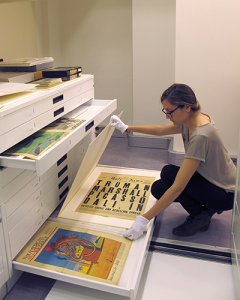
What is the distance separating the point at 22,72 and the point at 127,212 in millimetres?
889

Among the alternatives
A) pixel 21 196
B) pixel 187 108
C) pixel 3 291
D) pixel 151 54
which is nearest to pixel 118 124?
pixel 187 108

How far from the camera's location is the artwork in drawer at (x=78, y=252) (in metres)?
1.42

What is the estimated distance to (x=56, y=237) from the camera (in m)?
1.63

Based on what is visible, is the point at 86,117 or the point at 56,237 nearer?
the point at 56,237

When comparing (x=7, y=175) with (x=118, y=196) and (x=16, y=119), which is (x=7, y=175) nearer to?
(x=16, y=119)

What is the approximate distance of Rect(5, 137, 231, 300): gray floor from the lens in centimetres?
152

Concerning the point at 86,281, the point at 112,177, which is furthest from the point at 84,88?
the point at 86,281

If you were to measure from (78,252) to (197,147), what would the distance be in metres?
0.71

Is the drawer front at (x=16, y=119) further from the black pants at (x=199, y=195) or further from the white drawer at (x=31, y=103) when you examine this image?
the black pants at (x=199, y=195)

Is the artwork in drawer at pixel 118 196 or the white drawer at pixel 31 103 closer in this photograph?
the white drawer at pixel 31 103

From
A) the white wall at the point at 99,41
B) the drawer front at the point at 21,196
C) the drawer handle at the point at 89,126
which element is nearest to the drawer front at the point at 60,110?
the drawer handle at the point at 89,126

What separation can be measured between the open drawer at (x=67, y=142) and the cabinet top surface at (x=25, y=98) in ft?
0.56

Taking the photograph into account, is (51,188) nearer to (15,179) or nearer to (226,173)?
(15,179)

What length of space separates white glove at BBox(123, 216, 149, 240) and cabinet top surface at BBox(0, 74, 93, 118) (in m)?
0.70
